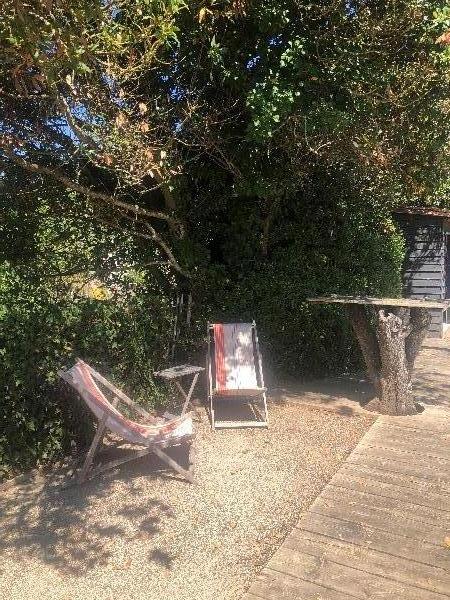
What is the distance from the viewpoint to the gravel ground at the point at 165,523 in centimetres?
296

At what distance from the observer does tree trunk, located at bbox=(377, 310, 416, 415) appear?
18.6 feet

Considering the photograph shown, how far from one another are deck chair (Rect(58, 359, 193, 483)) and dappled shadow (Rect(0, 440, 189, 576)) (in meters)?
0.21

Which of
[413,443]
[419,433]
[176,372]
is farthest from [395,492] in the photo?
[176,372]

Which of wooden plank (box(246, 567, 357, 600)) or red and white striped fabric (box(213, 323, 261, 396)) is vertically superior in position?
red and white striped fabric (box(213, 323, 261, 396))

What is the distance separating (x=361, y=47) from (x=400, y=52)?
61 centimetres

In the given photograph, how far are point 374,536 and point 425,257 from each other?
9.41 meters

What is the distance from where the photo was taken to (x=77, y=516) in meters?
3.74

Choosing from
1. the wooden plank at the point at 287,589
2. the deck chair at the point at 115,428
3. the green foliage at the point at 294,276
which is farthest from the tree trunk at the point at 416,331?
the wooden plank at the point at 287,589

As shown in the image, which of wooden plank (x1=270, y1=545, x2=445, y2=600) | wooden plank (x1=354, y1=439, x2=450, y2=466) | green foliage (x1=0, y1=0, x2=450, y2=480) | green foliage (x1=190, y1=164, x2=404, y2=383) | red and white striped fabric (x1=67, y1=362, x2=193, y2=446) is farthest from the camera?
green foliage (x1=190, y1=164, x2=404, y2=383)

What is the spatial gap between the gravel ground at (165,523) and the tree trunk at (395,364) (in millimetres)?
836

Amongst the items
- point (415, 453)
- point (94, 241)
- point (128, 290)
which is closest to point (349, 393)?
point (415, 453)

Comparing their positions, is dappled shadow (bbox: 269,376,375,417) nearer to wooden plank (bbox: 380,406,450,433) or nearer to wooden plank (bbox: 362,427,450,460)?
wooden plank (bbox: 380,406,450,433)

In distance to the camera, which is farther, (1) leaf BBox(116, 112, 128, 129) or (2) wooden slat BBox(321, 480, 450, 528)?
(1) leaf BBox(116, 112, 128, 129)

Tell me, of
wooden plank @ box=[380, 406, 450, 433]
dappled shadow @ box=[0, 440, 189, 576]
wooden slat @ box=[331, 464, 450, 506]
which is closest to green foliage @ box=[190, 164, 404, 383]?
wooden plank @ box=[380, 406, 450, 433]
